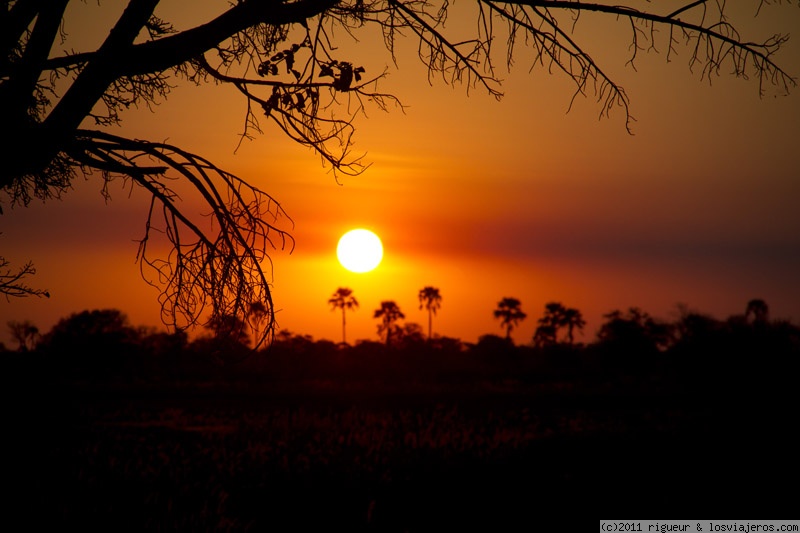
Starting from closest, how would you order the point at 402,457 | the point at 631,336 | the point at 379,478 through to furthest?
the point at 379,478, the point at 402,457, the point at 631,336

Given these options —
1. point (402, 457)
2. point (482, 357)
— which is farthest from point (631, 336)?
point (402, 457)

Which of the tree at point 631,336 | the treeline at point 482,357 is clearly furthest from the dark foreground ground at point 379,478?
the tree at point 631,336

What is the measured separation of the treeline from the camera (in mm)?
42594

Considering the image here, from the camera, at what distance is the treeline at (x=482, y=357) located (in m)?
42.6

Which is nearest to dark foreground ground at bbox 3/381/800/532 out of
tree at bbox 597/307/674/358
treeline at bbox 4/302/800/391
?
treeline at bbox 4/302/800/391

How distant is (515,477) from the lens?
17.7 meters

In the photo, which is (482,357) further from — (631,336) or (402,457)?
(402,457)

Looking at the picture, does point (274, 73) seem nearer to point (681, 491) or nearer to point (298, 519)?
point (298, 519)

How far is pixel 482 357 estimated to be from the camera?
101438mm

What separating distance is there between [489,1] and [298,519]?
12.9 meters

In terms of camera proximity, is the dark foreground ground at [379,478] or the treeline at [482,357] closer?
the dark foreground ground at [379,478]

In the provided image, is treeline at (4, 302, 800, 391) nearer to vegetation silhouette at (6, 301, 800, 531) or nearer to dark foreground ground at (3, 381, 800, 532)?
vegetation silhouette at (6, 301, 800, 531)

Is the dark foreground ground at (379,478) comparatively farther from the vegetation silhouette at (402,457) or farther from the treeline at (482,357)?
the treeline at (482,357)

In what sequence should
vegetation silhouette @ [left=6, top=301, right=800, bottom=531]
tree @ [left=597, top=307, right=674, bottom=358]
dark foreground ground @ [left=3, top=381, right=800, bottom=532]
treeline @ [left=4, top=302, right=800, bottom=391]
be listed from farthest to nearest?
1. tree @ [left=597, top=307, right=674, bottom=358]
2. treeline @ [left=4, top=302, right=800, bottom=391]
3. vegetation silhouette @ [left=6, top=301, right=800, bottom=531]
4. dark foreground ground @ [left=3, top=381, right=800, bottom=532]
